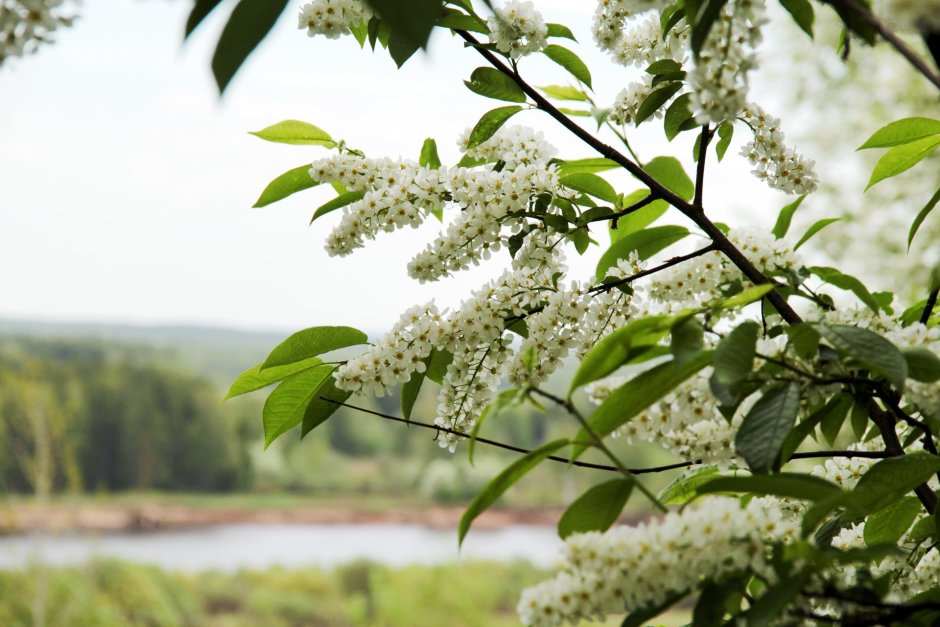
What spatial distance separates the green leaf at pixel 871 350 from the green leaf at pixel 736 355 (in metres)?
0.04

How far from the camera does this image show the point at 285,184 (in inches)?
28.6

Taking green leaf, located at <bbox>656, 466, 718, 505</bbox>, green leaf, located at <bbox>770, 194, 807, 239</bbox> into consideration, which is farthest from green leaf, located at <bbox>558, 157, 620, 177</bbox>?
green leaf, located at <bbox>656, 466, 718, 505</bbox>

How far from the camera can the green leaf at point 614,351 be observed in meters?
0.44

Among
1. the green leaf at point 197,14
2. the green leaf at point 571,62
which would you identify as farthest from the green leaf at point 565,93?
the green leaf at point 197,14

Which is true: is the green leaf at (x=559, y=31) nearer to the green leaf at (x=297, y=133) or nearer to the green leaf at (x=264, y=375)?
the green leaf at (x=297, y=133)

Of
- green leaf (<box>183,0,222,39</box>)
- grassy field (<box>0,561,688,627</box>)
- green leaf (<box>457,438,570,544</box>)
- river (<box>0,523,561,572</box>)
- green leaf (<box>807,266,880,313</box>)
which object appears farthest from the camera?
river (<box>0,523,561,572</box>)

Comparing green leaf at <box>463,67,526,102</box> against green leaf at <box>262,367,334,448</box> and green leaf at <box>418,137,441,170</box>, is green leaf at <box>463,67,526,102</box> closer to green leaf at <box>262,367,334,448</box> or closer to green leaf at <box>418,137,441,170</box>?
green leaf at <box>418,137,441,170</box>

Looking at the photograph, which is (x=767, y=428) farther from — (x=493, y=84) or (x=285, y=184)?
(x=285, y=184)

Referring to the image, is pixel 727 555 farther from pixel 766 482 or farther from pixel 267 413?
pixel 267 413

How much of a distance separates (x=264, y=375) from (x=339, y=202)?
157 mm

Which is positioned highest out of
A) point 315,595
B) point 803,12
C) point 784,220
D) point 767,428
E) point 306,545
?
point 803,12

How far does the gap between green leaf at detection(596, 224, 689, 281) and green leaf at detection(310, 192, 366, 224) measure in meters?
0.21

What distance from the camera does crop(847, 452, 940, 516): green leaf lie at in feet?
1.55

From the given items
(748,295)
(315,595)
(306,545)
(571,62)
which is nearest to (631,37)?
(571,62)
